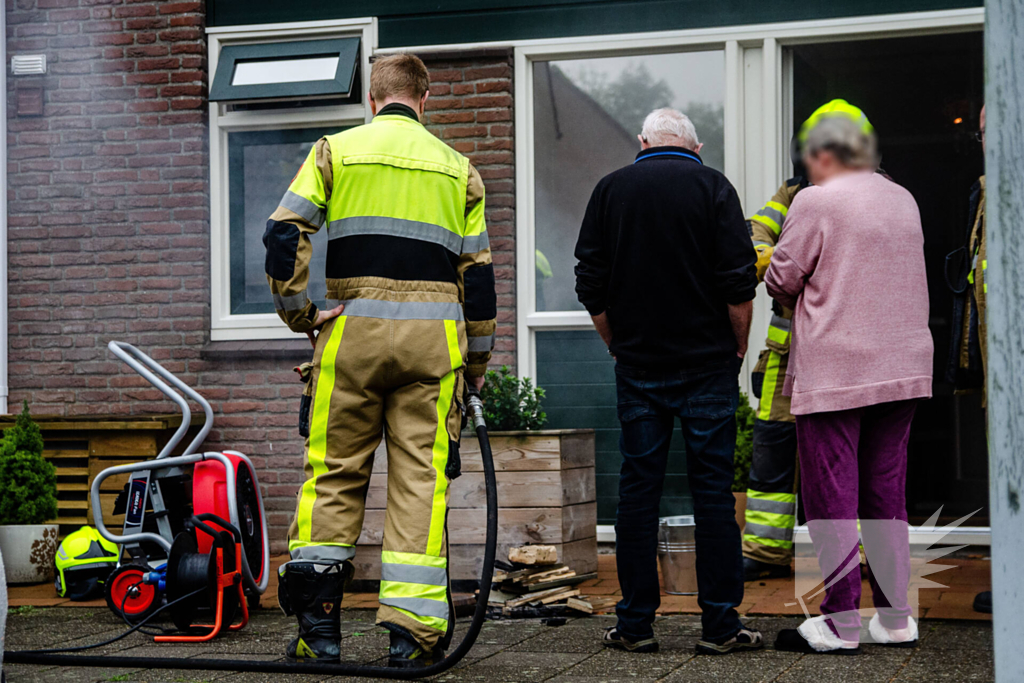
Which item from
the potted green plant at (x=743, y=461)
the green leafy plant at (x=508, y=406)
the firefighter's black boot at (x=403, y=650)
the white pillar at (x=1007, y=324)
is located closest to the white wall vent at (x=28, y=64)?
the green leafy plant at (x=508, y=406)

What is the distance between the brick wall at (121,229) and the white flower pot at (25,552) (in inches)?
41.8

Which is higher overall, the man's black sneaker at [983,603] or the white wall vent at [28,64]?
the white wall vent at [28,64]

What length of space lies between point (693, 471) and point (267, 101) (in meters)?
3.85

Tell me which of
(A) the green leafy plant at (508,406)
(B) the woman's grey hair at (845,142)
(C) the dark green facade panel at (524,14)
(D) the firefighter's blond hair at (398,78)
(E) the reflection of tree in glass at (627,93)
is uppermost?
(C) the dark green facade panel at (524,14)

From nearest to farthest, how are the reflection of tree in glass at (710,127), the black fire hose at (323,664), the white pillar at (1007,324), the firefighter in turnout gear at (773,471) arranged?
the white pillar at (1007,324)
the black fire hose at (323,664)
the firefighter in turnout gear at (773,471)
the reflection of tree in glass at (710,127)

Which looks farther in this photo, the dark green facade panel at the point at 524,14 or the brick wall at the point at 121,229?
the brick wall at the point at 121,229

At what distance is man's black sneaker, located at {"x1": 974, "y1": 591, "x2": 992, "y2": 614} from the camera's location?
183 inches

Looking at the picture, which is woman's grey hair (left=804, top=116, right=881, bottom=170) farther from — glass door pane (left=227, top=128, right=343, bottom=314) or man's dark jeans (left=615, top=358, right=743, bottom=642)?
glass door pane (left=227, top=128, right=343, bottom=314)

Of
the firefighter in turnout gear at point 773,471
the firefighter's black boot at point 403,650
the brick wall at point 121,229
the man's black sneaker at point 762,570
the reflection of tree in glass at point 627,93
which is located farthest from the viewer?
the brick wall at point 121,229

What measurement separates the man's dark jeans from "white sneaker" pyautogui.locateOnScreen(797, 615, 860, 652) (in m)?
0.23

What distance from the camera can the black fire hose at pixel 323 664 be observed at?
11.6 feet

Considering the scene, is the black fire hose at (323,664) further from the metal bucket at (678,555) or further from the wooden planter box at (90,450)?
the wooden planter box at (90,450)

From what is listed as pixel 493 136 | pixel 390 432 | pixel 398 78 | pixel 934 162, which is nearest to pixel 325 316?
pixel 390 432

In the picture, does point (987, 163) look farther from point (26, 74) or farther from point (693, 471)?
point (26, 74)
